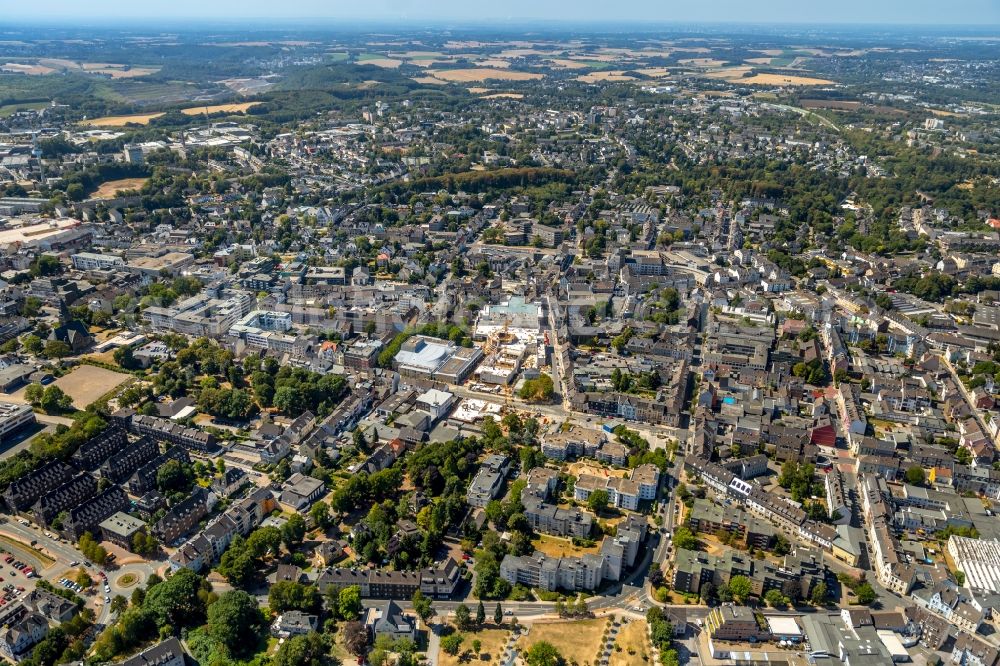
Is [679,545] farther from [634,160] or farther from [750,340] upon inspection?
[634,160]

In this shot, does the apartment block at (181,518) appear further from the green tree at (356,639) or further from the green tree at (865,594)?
the green tree at (865,594)

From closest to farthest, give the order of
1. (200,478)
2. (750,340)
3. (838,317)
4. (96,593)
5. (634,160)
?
1. (96,593)
2. (200,478)
3. (750,340)
4. (838,317)
5. (634,160)

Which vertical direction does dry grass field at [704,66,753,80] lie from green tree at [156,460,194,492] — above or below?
above

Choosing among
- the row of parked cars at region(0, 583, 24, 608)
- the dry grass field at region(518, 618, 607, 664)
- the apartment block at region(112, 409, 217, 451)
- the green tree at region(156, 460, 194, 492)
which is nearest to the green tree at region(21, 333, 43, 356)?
the apartment block at region(112, 409, 217, 451)

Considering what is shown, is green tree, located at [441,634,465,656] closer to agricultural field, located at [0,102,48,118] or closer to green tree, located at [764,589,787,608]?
green tree, located at [764,589,787,608]

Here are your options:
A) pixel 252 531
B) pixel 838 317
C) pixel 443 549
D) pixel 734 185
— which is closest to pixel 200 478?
pixel 252 531

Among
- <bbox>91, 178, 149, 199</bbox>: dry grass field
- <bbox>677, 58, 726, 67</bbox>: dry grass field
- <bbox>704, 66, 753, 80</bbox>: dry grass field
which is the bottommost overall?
<bbox>91, 178, 149, 199</bbox>: dry grass field
